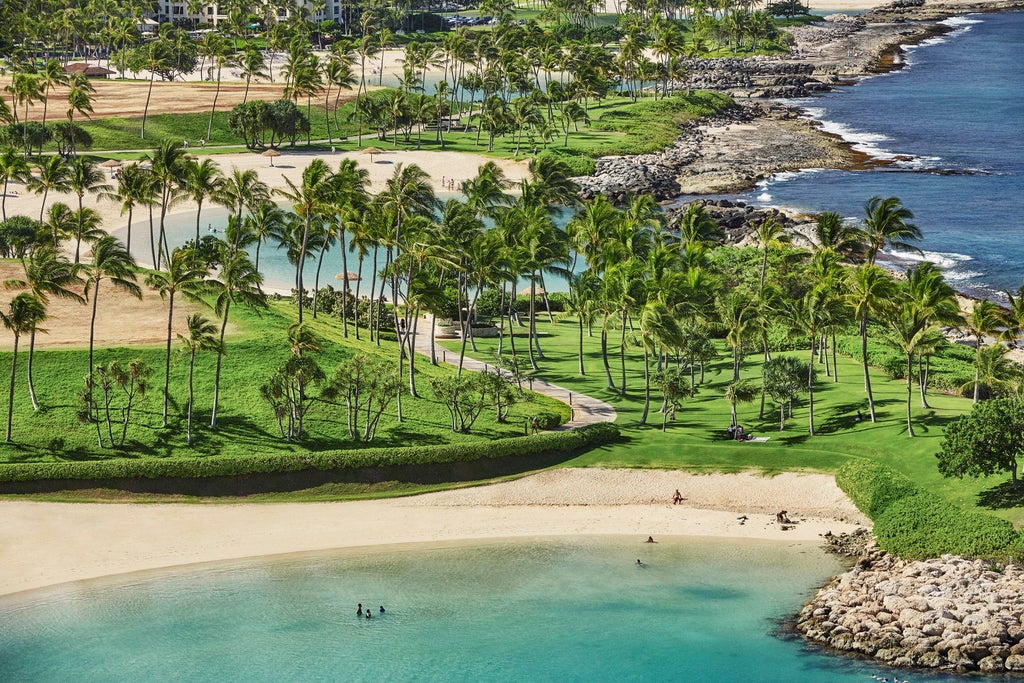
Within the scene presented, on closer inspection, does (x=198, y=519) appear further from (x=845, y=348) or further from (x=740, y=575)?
(x=845, y=348)

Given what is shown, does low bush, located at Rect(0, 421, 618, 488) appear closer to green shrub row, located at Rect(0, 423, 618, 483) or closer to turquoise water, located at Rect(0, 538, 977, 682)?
green shrub row, located at Rect(0, 423, 618, 483)

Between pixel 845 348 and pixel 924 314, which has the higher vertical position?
pixel 924 314

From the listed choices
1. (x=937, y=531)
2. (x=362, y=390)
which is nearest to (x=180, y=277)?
(x=362, y=390)

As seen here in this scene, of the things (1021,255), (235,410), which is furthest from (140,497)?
(1021,255)

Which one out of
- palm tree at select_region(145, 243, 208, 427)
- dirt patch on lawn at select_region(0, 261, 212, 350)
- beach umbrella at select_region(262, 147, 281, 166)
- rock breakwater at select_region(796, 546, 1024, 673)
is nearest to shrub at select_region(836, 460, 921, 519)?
rock breakwater at select_region(796, 546, 1024, 673)

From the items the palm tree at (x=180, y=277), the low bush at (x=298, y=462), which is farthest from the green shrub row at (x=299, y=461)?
the palm tree at (x=180, y=277)
